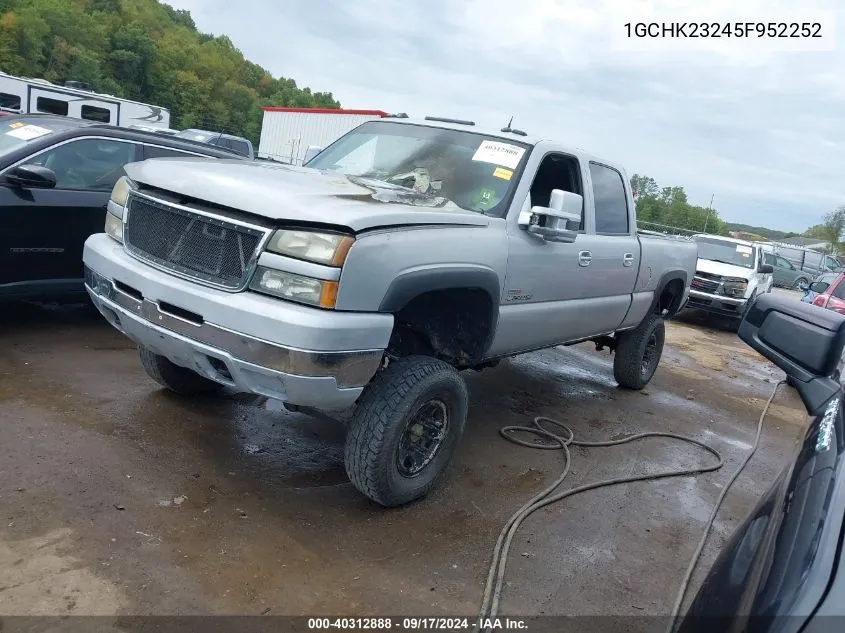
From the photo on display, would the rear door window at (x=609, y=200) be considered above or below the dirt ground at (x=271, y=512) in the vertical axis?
above

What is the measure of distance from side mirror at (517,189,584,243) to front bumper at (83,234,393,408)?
1.26 meters

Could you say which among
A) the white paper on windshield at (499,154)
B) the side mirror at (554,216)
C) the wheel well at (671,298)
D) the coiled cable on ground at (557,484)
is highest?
the white paper on windshield at (499,154)

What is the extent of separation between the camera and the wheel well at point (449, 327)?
3.63m

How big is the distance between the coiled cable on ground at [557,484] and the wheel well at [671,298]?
1308 mm

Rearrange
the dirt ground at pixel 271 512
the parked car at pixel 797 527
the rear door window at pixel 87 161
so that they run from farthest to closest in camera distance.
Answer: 1. the rear door window at pixel 87 161
2. the dirt ground at pixel 271 512
3. the parked car at pixel 797 527

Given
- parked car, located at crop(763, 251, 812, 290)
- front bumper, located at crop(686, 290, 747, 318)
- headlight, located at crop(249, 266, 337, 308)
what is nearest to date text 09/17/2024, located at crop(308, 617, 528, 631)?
headlight, located at crop(249, 266, 337, 308)

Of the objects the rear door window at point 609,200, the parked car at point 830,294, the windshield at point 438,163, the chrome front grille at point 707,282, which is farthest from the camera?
the chrome front grille at point 707,282

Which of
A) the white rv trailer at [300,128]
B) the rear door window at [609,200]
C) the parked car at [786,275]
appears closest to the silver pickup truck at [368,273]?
the rear door window at [609,200]

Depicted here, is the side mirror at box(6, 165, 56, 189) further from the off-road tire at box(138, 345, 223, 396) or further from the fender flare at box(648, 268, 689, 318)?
the fender flare at box(648, 268, 689, 318)

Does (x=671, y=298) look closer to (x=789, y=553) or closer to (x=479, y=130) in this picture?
(x=479, y=130)

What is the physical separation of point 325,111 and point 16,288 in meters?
23.2

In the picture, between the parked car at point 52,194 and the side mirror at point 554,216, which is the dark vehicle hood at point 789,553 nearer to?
the side mirror at point 554,216

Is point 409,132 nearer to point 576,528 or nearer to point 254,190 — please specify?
point 254,190

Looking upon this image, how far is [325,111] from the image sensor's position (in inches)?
1057
